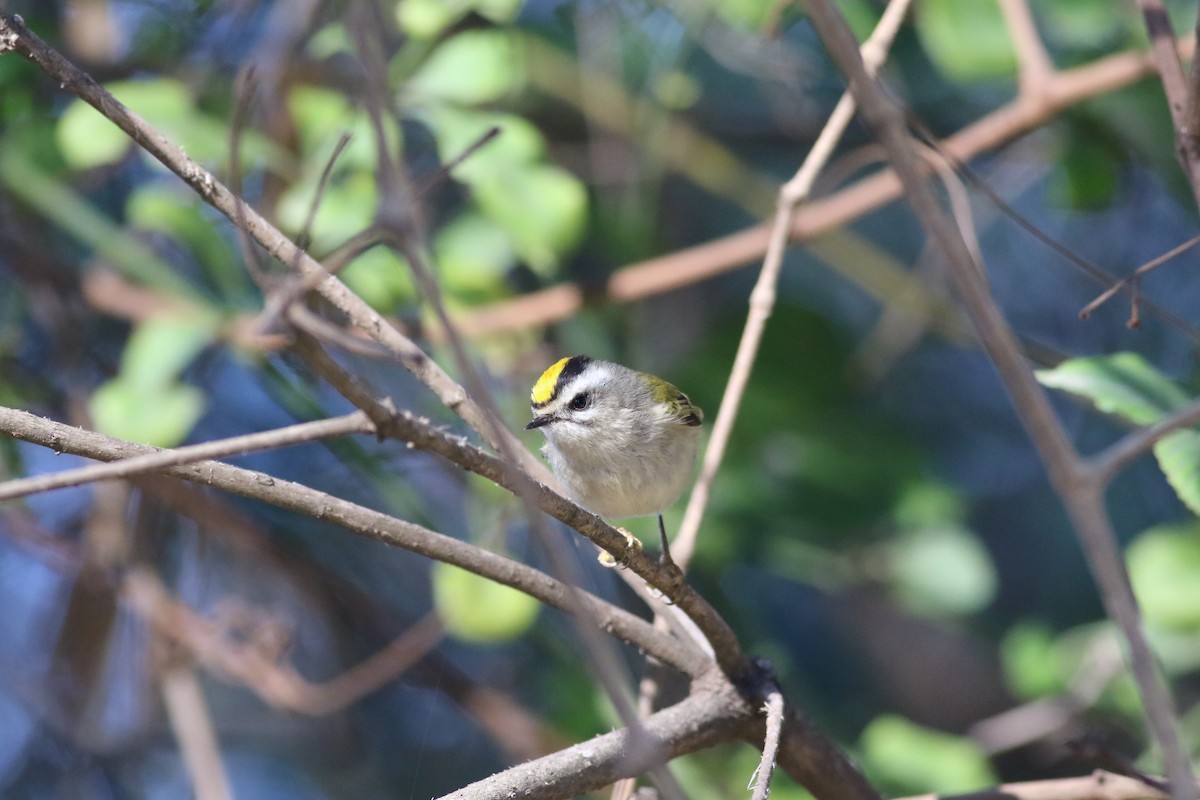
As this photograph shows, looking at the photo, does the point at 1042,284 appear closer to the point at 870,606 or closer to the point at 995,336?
the point at 870,606

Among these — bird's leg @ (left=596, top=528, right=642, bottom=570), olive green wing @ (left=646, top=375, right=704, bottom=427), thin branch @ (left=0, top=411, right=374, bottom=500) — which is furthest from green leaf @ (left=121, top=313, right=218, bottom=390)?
thin branch @ (left=0, top=411, right=374, bottom=500)

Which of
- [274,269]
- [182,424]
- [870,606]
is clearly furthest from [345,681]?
[870,606]

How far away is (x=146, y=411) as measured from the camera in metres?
2.49

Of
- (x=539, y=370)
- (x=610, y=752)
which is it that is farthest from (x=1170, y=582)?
(x=610, y=752)

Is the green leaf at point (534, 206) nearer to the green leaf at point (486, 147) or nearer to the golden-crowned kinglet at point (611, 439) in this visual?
the green leaf at point (486, 147)

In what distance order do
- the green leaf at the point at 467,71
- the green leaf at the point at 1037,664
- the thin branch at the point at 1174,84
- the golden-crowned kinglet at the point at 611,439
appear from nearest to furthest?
the thin branch at the point at 1174,84 < the golden-crowned kinglet at the point at 611,439 < the green leaf at the point at 467,71 < the green leaf at the point at 1037,664

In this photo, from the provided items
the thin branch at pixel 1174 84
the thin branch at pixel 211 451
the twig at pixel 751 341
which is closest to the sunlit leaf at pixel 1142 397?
the thin branch at pixel 1174 84

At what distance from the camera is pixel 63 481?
2.77ft

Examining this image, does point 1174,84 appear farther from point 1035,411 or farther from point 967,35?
point 967,35

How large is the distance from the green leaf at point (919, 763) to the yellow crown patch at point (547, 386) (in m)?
1.05

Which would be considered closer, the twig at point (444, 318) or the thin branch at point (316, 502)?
the twig at point (444, 318)

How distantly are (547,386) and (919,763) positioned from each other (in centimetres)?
114

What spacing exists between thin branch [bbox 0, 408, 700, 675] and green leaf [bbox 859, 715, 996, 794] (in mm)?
1300

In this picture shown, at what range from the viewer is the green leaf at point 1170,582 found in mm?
2396
